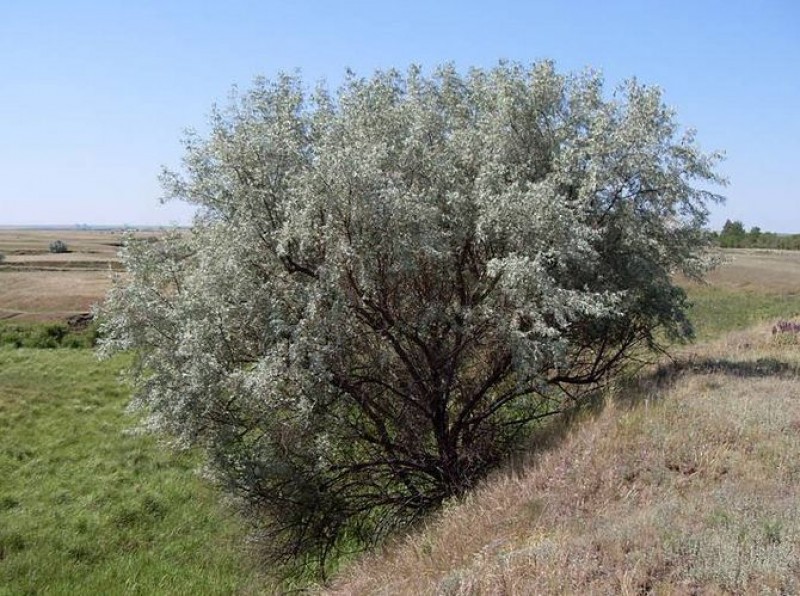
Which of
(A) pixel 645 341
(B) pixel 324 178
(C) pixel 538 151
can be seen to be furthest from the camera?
(A) pixel 645 341

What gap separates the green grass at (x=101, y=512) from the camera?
10.7 m

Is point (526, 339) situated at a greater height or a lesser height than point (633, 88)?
lesser

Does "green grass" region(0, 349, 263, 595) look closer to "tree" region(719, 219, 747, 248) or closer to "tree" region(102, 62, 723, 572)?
"tree" region(102, 62, 723, 572)

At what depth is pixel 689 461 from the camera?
6.17 m

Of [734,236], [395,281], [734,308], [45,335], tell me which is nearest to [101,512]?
[395,281]

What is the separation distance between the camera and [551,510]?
588 centimetres

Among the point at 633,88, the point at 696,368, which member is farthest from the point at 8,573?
the point at 633,88

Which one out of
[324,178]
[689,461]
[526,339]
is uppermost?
[324,178]

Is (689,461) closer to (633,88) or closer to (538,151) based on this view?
(538,151)

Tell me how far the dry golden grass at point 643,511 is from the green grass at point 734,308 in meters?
17.5

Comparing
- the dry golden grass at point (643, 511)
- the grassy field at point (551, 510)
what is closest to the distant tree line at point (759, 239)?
the grassy field at point (551, 510)

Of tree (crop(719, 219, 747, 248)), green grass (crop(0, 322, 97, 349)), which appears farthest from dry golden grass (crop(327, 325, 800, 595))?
tree (crop(719, 219, 747, 248))

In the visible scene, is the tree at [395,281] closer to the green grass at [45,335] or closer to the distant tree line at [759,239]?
Answer: the green grass at [45,335]

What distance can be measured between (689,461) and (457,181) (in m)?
4.29
